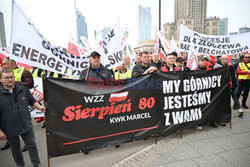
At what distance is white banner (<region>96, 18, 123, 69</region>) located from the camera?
424 cm

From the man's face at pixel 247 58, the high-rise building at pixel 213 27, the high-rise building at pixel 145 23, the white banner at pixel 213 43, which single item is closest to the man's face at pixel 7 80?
the white banner at pixel 213 43

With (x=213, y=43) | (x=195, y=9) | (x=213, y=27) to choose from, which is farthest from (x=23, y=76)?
(x=195, y=9)

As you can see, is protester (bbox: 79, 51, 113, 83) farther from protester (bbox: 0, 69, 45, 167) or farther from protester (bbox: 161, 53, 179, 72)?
protester (bbox: 161, 53, 179, 72)

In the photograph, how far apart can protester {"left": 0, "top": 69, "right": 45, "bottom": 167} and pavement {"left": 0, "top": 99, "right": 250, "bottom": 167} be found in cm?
66

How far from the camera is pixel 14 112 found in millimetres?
2551

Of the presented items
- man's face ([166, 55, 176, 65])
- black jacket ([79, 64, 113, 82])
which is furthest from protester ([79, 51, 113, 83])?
man's face ([166, 55, 176, 65])

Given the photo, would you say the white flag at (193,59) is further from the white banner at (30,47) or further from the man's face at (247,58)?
the white banner at (30,47)

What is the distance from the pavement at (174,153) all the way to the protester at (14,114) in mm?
663

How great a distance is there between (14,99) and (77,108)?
0.96 m

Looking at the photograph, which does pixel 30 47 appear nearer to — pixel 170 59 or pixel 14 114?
pixel 14 114

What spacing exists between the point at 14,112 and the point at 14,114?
1.2 inches

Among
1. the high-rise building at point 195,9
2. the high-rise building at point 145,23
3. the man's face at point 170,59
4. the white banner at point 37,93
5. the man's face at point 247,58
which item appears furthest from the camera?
the high-rise building at point 145,23

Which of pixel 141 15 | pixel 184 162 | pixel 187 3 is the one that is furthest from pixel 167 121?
pixel 141 15

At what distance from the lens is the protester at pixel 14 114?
2.50m
